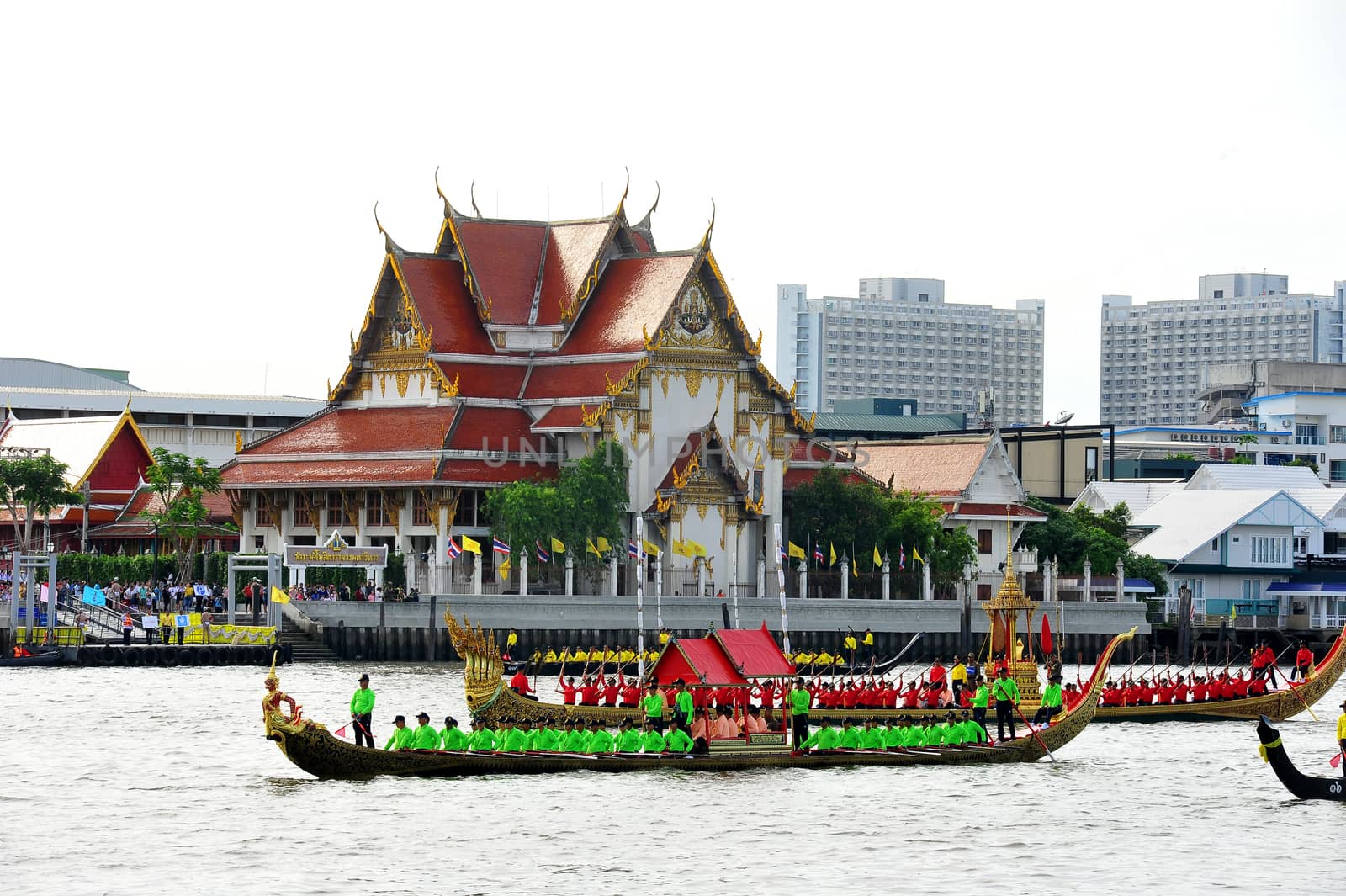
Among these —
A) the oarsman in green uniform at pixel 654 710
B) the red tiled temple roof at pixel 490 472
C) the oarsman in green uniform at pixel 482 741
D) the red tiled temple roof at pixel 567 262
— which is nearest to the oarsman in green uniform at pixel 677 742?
the oarsman in green uniform at pixel 654 710

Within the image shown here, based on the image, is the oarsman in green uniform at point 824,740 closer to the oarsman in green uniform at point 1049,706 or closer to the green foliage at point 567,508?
the oarsman in green uniform at point 1049,706

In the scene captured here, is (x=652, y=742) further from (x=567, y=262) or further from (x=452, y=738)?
(x=567, y=262)

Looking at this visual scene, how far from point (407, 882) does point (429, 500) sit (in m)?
51.6

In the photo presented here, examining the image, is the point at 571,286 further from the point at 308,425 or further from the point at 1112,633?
the point at 1112,633

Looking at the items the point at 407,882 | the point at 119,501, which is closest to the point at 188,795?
the point at 407,882

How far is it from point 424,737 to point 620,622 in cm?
3475

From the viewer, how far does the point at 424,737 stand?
45062 millimetres

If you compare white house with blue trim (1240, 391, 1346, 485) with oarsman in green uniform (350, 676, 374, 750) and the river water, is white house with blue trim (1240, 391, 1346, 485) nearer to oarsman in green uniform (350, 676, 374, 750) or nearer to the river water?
the river water

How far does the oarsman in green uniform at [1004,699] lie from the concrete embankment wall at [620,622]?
2488 cm

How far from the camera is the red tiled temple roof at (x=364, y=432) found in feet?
291

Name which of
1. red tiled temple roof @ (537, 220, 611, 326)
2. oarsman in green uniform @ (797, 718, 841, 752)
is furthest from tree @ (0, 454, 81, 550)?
oarsman in green uniform @ (797, 718, 841, 752)

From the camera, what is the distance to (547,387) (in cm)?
9194

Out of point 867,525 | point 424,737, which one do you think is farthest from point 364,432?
point 424,737

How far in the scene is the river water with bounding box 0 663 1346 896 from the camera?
1425 inches
